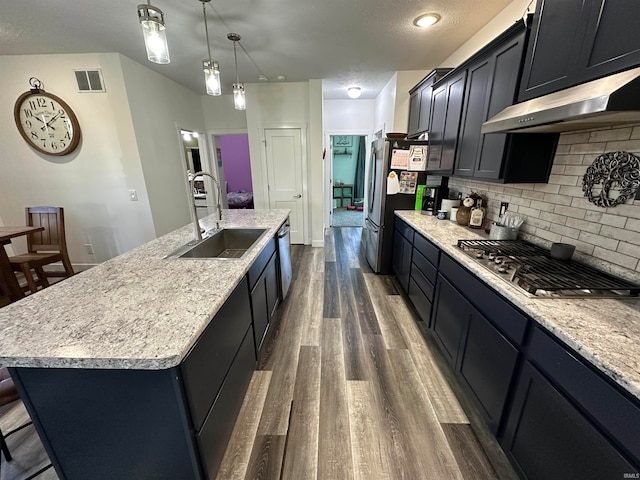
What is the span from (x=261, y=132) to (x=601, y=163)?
4.04m

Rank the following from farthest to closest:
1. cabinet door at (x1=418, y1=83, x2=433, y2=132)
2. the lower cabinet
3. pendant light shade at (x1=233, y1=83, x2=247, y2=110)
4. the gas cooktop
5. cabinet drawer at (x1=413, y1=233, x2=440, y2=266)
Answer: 1. cabinet door at (x1=418, y1=83, x2=433, y2=132)
2. pendant light shade at (x1=233, y1=83, x2=247, y2=110)
3. cabinet drawer at (x1=413, y1=233, x2=440, y2=266)
4. the lower cabinet
5. the gas cooktop

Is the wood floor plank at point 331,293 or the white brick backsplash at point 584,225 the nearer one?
the white brick backsplash at point 584,225

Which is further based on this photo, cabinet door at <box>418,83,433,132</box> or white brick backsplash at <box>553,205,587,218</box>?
cabinet door at <box>418,83,433,132</box>

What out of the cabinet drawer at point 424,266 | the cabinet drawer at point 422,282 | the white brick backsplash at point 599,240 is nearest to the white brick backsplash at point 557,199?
the white brick backsplash at point 599,240

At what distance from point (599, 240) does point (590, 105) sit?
2.72 feet

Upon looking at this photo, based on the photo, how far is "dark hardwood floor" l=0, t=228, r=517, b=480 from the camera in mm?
1243

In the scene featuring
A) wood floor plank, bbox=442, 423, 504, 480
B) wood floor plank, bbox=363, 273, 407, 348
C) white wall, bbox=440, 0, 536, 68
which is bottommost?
wood floor plank, bbox=442, 423, 504, 480

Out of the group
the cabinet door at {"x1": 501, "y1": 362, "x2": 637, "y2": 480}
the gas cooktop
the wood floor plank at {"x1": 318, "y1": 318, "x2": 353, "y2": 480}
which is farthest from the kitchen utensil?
the wood floor plank at {"x1": 318, "y1": 318, "x2": 353, "y2": 480}

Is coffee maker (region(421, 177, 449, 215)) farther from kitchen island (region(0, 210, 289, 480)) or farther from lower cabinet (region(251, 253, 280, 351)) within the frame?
kitchen island (region(0, 210, 289, 480))

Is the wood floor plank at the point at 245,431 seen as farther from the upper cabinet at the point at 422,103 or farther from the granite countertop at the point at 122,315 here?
the upper cabinet at the point at 422,103

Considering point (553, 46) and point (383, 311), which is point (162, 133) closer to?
point (383, 311)

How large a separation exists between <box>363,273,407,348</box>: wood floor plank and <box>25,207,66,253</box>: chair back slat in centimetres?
349

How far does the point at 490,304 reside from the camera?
129 cm

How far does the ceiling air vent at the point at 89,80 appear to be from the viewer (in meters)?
2.87
